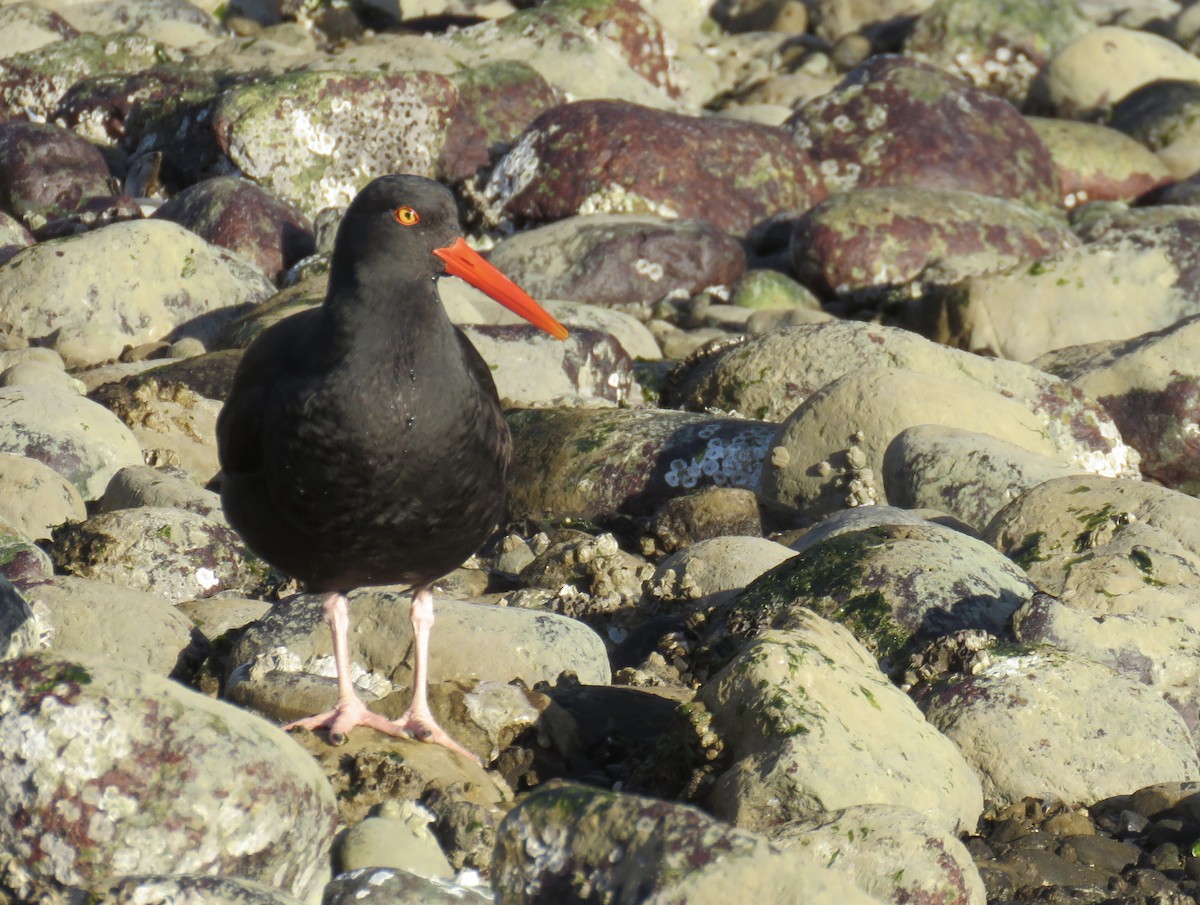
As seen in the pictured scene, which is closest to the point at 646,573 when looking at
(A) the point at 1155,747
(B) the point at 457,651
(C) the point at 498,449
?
(B) the point at 457,651

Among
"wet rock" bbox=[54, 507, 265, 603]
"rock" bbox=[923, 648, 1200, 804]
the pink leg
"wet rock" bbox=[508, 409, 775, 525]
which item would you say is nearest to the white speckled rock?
"wet rock" bbox=[54, 507, 265, 603]

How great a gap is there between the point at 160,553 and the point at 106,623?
1.19 m

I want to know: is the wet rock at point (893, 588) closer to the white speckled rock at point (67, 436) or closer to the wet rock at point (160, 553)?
the wet rock at point (160, 553)

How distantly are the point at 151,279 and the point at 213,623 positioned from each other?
530 cm

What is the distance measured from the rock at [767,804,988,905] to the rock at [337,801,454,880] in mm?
922

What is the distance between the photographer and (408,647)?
561 centimetres

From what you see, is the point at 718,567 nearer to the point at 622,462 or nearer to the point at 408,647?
the point at 408,647

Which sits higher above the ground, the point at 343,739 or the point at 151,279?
the point at 343,739

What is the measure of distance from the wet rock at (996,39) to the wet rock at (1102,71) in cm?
58

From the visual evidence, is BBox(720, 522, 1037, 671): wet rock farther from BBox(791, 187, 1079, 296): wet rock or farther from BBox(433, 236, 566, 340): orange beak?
BBox(791, 187, 1079, 296): wet rock

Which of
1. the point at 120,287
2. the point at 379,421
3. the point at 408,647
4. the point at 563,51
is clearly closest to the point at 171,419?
the point at 120,287

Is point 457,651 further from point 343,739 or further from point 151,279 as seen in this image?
point 151,279

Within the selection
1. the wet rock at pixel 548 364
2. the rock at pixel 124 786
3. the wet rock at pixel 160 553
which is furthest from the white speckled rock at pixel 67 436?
the rock at pixel 124 786

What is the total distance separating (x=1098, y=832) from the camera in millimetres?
4742
